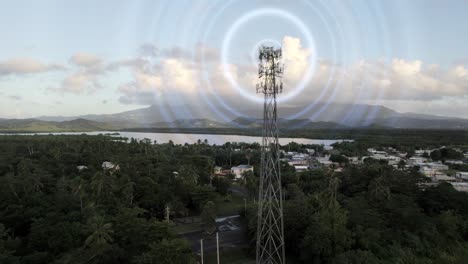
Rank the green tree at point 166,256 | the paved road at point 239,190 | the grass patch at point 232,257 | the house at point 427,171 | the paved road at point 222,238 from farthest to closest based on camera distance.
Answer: the house at point 427,171 → the paved road at point 239,190 → the paved road at point 222,238 → the grass patch at point 232,257 → the green tree at point 166,256

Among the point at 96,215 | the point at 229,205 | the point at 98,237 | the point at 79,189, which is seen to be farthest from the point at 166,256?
the point at 229,205

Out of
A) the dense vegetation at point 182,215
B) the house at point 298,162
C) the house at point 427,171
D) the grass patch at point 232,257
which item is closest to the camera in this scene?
the dense vegetation at point 182,215

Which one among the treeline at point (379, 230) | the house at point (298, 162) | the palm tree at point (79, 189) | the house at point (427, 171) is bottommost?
the house at point (427, 171)

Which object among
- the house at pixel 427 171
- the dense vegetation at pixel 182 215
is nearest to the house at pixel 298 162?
the house at pixel 427 171

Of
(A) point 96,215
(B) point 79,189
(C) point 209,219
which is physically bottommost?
(C) point 209,219

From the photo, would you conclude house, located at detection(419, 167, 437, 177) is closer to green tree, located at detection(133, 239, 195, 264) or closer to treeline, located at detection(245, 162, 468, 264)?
treeline, located at detection(245, 162, 468, 264)

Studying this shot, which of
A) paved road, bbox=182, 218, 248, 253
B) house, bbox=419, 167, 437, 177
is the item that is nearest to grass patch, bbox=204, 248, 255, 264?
paved road, bbox=182, 218, 248, 253

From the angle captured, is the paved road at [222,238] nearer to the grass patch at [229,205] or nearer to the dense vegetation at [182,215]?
the dense vegetation at [182,215]

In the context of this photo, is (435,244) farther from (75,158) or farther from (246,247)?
(75,158)

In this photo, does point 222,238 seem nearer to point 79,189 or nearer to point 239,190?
point 79,189

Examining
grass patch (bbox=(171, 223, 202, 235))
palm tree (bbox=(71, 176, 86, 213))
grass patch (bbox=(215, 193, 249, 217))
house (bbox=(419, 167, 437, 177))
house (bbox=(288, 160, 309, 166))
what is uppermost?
palm tree (bbox=(71, 176, 86, 213))

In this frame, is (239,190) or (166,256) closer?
(166,256)
